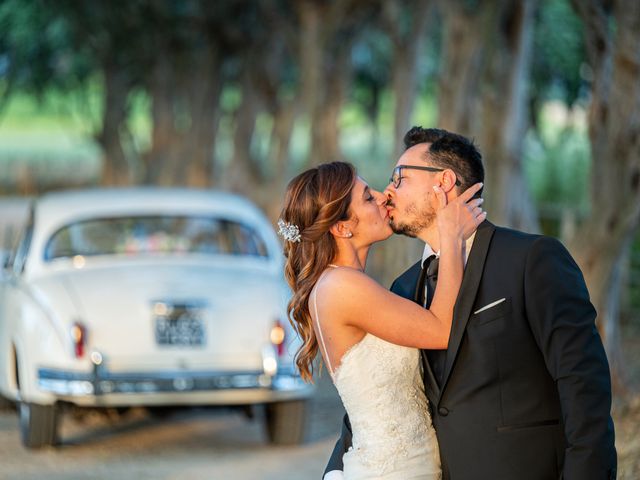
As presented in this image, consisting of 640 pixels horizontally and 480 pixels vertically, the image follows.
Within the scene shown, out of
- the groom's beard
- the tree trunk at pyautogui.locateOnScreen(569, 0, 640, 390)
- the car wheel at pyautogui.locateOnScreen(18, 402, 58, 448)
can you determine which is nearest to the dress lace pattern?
the groom's beard

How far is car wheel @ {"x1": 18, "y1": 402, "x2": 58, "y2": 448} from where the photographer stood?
8844 millimetres

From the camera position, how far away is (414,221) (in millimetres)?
3980

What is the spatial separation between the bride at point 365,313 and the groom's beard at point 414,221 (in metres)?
0.08

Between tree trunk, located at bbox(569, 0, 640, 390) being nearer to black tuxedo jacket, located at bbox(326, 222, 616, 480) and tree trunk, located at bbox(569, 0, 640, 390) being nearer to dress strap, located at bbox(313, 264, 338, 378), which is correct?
dress strap, located at bbox(313, 264, 338, 378)

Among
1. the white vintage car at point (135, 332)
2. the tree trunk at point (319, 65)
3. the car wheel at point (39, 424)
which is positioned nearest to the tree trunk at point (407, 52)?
the tree trunk at point (319, 65)

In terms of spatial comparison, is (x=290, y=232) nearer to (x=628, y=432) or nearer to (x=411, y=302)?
(x=411, y=302)

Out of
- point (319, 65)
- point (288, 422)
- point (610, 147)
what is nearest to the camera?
point (288, 422)

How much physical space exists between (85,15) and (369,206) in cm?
2405

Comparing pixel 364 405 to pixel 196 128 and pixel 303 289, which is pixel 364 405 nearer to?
pixel 303 289

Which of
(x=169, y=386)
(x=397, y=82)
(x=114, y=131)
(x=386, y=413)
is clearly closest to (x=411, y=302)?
(x=386, y=413)

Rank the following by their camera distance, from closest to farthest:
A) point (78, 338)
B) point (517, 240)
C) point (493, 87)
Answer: point (517, 240) < point (78, 338) < point (493, 87)

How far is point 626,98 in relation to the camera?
902 centimetres

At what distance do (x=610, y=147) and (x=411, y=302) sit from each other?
5.69m

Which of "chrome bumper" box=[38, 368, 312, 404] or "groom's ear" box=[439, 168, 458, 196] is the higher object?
"groom's ear" box=[439, 168, 458, 196]
